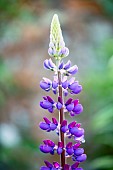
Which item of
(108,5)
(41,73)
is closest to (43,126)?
(41,73)

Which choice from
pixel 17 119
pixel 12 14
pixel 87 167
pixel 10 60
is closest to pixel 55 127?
pixel 12 14

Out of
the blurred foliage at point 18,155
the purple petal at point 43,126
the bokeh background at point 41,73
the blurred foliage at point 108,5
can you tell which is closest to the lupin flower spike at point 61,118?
the purple petal at point 43,126

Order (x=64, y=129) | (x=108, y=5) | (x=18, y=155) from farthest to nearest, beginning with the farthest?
(x=108, y=5), (x=18, y=155), (x=64, y=129)

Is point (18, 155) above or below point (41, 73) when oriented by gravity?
below

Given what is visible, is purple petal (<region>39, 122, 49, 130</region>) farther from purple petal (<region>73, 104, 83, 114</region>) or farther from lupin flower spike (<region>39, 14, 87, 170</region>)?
purple petal (<region>73, 104, 83, 114</region>)

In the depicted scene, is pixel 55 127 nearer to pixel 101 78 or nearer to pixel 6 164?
pixel 101 78

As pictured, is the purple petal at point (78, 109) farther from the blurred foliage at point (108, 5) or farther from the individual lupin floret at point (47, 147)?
the blurred foliage at point (108, 5)

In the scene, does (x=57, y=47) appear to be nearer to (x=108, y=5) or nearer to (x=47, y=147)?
(x=47, y=147)

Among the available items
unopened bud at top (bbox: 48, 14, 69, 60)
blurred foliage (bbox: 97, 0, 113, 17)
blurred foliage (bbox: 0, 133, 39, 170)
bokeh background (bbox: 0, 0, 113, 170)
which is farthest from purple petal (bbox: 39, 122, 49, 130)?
blurred foliage (bbox: 97, 0, 113, 17)
